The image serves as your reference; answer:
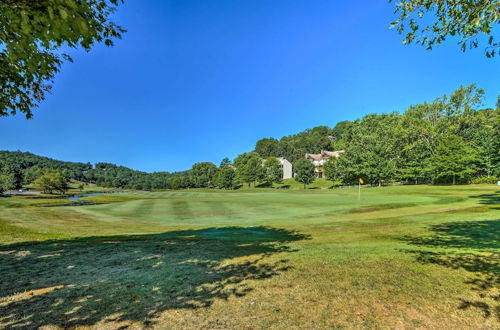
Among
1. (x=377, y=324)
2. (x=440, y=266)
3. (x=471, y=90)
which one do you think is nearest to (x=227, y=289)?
(x=377, y=324)

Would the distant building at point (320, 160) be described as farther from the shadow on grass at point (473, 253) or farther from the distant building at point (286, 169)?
the shadow on grass at point (473, 253)

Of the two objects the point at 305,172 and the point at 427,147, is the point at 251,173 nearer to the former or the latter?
the point at 305,172

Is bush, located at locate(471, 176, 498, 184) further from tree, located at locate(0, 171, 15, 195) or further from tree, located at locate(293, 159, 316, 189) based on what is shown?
tree, located at locate(0, 171, 15, 195)

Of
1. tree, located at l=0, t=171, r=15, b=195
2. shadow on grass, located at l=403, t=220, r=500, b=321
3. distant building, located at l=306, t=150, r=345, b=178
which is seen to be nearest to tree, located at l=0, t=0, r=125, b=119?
shadow on grass, located at l=403, t=220, r=500, b=321

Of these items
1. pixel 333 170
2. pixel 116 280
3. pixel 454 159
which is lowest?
pixel 116 280

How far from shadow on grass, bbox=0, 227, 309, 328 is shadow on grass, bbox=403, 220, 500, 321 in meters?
3.78

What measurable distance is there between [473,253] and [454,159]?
61.3 meters

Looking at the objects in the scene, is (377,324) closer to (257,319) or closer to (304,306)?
(304,306)

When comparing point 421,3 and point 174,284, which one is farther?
point 421,3

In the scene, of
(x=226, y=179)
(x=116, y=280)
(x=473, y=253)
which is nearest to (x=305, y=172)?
(x=226, y=179)

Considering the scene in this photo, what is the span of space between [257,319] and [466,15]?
8.34 metres

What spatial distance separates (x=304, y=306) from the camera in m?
4.23

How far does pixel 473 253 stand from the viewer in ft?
23.8

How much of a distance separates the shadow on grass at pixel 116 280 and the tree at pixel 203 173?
118 meters
